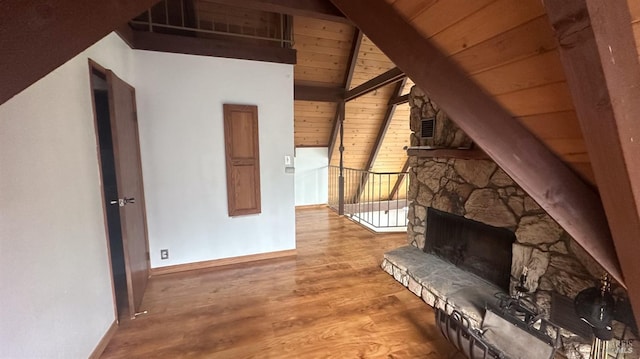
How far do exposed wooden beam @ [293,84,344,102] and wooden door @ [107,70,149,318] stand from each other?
262 centimetres

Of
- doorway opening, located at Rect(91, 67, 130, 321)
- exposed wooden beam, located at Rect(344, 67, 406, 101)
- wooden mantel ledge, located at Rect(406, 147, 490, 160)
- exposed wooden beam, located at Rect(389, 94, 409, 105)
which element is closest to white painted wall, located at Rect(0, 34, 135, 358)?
doorway opening, located at Rect(91, 67, 130, 321)

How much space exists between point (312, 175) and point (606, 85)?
5854mm

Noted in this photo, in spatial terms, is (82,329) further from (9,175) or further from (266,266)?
(266,266)

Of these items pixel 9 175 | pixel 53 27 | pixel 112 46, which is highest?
pixel 112 46

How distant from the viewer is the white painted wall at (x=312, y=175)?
20.4ft

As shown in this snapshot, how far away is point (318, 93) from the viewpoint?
16.2ft

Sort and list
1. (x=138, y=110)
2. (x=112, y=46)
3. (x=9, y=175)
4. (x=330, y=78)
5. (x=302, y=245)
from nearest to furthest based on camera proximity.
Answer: (x=9, y=175)
(x=112, y=46)
(x=138, y=110)
(x=302, y=245)
(x=330, y=78)

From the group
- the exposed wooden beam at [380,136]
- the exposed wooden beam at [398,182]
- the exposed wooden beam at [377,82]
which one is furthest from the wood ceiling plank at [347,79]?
the exposed wooden beam at [398,182]

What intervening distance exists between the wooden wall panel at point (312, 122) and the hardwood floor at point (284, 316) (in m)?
3.04

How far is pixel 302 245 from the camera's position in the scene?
3.96 meters

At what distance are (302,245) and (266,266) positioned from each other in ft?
2.65

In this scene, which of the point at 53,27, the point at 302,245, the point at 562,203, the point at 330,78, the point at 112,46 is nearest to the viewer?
the point at 53,27

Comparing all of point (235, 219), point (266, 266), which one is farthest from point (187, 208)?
point (266, 266)

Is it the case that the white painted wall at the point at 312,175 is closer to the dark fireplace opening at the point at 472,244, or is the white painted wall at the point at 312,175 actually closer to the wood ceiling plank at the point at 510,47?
the dark fireplace opening at the point at 472,244
